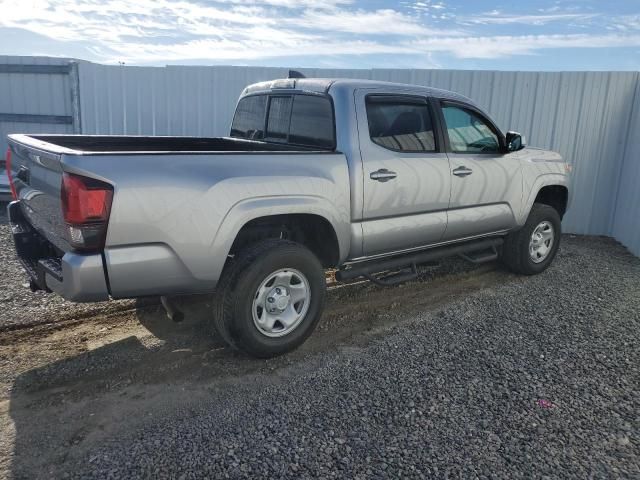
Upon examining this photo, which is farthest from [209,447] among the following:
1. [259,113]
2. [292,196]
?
[259,113]

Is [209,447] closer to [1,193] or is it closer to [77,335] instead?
[77,335]

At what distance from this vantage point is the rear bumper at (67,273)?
9.59 ft

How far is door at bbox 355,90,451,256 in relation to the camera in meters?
4.12

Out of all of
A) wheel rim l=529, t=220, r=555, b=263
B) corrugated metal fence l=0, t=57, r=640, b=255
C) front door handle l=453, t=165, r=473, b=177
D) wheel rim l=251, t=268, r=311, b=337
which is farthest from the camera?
corrugated metal fence l=0, t=57, r=640, b=255

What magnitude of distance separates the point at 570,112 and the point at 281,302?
6.66 metres

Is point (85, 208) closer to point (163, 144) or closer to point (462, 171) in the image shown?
point (163, 144)

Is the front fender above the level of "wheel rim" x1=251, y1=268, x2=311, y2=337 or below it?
above

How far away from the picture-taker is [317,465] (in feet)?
8.64

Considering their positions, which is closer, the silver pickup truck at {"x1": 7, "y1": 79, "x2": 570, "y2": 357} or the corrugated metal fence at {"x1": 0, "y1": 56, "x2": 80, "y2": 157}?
the silver pickup truck at {"x1": 7, "y1": 79, "x2": 570, "y2": 357}

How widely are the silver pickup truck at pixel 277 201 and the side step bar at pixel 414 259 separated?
0.07 ft

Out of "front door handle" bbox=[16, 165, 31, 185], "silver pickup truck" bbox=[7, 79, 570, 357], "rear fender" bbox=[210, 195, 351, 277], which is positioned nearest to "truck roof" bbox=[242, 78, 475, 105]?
"silver pickup truck" bbox=[7, 79, 570, 357]

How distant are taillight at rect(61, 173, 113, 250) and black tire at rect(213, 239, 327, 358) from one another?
0.90 metres

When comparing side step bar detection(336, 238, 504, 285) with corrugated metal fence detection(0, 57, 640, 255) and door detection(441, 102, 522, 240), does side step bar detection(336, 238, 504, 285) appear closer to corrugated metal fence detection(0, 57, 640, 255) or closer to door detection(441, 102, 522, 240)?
door detection(441, 102, 522, 240)

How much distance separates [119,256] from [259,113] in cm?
245
